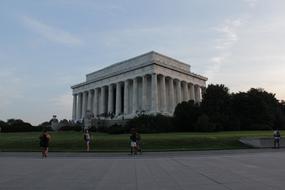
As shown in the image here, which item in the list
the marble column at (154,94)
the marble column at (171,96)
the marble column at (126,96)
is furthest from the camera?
the marble column at (126,96)

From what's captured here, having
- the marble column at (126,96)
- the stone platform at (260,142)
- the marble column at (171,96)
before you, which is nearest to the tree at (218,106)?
the marble column at (171,96)

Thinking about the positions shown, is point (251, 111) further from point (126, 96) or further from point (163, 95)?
point (126, 96)

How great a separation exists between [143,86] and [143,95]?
9.64 ft

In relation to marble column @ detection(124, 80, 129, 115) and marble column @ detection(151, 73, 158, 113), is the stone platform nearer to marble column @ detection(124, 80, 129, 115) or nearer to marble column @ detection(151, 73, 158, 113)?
marble column @ detection(151, 73, 158, 113)

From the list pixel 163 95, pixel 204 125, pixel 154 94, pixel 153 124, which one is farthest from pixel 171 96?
pixel 204 125

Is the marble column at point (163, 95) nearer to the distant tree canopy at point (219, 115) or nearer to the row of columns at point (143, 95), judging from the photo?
the row of columns at point (143, 95)

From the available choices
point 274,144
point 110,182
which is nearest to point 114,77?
point 274,144

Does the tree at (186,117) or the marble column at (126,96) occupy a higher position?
the marble column at (126,96)

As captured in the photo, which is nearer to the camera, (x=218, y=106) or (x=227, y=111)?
(x=218, y=106)

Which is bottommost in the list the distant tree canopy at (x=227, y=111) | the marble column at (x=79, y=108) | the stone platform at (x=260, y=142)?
the stone platform at (x=260, y=142)

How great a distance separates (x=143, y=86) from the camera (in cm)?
11675

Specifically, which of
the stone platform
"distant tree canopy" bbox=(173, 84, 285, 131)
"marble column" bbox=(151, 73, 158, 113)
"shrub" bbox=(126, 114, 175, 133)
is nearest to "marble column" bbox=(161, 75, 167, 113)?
"marble column" bbox=(151, 73, 158, 113)

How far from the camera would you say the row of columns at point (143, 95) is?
380 feet

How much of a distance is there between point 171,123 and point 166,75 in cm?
3620
